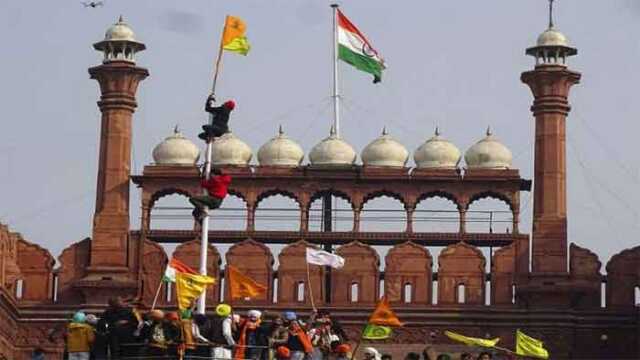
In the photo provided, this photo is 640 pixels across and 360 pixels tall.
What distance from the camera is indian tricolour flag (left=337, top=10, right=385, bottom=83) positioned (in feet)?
207

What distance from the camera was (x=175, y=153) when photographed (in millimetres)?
63469

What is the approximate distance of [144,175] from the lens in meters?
63.0

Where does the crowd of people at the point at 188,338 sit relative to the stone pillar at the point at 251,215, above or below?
below

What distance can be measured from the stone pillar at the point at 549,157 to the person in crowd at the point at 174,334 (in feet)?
63.0

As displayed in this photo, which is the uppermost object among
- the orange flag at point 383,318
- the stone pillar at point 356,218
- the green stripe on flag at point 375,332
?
the stone pillar at point 356,218

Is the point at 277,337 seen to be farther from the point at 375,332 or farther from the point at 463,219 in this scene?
the point at 463,219

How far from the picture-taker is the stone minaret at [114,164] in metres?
62.0

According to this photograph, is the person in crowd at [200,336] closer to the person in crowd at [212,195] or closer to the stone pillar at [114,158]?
the person in crowd at [212,195]

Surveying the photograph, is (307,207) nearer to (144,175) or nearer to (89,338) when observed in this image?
(144,175)

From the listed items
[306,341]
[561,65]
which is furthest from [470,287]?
[306,341]

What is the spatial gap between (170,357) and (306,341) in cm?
280

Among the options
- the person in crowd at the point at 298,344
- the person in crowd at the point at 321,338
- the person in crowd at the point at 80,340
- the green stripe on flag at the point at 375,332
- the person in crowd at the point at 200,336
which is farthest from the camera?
the green stripe on flag at the point at 375,332

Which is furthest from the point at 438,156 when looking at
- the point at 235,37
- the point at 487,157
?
the point at 235,37

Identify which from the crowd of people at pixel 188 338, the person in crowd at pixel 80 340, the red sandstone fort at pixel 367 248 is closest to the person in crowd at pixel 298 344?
the crowd of people at pixel 188 338
